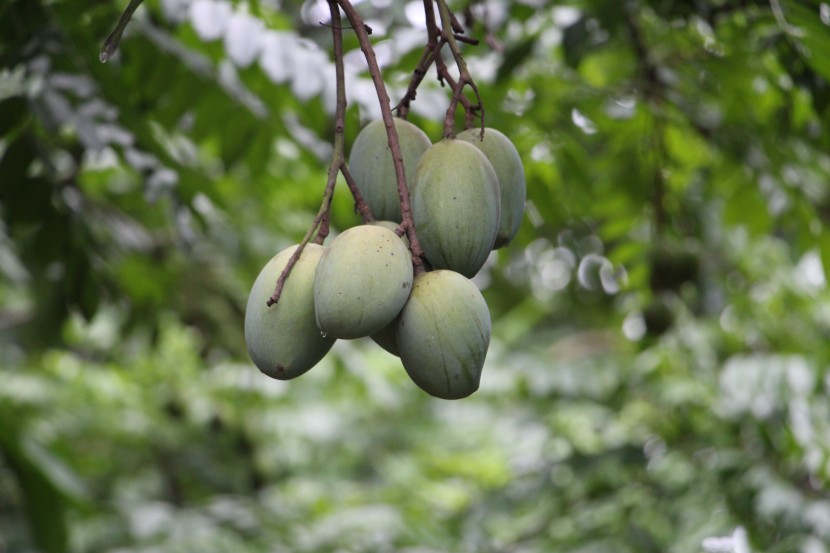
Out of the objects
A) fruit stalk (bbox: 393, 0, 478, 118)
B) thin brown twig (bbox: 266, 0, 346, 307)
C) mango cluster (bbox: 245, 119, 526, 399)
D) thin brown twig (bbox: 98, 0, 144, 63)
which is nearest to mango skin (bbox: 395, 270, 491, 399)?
mango cluster (bbox: 245, 119, 526, 399)

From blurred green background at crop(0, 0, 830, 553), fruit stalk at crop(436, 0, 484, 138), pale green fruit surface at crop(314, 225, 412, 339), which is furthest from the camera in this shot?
blurred green background at crop(0, 0, 830, 553)

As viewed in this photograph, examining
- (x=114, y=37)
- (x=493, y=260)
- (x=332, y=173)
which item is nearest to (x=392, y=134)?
(x=332, y=173)

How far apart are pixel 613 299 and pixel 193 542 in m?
2.23

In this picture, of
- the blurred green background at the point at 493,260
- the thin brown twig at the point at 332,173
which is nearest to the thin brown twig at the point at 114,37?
the thin brown twig at the point at 332,173

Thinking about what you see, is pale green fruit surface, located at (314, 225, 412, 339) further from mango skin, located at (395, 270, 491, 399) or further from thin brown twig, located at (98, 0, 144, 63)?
thin brown twig, located at (98, 0, 144, 63)

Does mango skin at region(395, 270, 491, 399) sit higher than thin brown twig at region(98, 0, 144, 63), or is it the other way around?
thin brown twig at region(98, 0, 144, 63)

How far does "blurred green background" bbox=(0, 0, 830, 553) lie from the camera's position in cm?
198

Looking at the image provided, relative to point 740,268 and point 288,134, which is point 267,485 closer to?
point 740,268

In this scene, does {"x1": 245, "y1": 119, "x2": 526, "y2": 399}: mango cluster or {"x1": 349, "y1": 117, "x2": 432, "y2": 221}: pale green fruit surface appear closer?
{"x1": 245, "y1": 119, "x2": 526, "y2": 399}: mango cluster

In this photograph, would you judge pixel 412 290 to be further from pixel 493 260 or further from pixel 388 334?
pixel 493 260

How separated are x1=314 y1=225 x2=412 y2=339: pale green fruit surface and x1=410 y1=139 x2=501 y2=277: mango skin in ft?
0.19

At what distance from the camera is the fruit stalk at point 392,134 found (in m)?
0.88

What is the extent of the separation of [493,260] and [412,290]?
2528 millimetres

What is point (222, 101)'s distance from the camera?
85.8 inches
